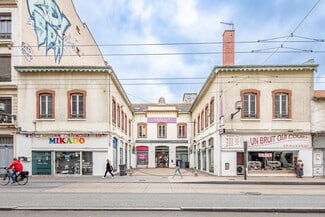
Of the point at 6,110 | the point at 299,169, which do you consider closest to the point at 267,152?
the point at 299,169

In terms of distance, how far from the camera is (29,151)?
26.3m

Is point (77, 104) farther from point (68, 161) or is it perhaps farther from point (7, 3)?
point (7, 3)

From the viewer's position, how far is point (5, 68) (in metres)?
26.9

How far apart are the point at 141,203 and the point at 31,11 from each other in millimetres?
22670

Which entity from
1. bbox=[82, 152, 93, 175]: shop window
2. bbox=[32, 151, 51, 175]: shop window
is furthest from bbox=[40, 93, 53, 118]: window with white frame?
bbox=[82, 152, 93, 175]: shop window

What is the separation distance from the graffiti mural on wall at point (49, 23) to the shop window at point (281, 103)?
20013 millimetres

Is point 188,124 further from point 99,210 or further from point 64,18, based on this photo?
point 99,210

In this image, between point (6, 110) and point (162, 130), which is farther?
point (162, 130)

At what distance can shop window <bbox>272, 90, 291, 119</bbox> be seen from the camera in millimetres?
26250

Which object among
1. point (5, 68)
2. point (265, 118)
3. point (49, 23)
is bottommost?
point (265, 118)

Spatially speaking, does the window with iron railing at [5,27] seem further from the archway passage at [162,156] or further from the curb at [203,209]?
the archway passage at [162,156]

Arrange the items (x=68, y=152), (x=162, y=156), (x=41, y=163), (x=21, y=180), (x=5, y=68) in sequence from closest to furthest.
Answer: (x=21, y=180) → (x=41, y=163) → (x=68, y=152) → (x=5, y=68) → (x=162, y=156)

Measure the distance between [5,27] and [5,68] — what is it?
327cm

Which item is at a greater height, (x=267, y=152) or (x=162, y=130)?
(x=162, y=130)
